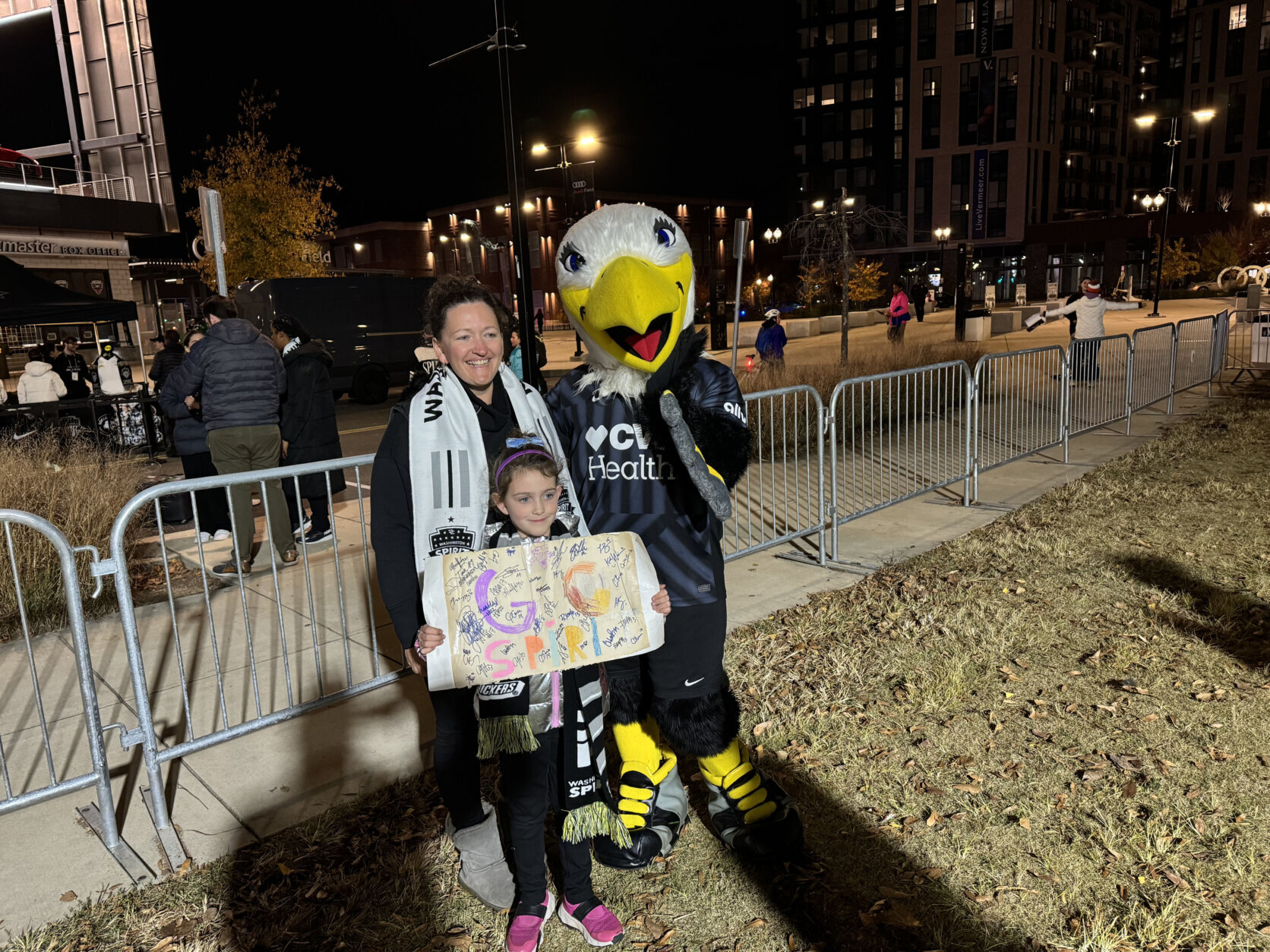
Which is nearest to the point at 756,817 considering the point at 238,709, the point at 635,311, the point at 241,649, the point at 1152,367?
the point at 635,311

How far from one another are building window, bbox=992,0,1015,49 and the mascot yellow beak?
7263 cm

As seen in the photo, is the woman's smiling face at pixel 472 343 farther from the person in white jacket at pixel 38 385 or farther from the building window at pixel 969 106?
the building window at pixel 969 106

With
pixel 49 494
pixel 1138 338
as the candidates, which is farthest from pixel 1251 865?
pixel 1138 338

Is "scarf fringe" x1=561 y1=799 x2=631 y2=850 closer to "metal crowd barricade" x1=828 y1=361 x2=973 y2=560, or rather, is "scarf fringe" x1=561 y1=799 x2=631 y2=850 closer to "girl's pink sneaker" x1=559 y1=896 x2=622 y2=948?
"girl's pink sneaker" x1=559 y1=896 x2=622 y2=948

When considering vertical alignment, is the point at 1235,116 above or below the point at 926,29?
below

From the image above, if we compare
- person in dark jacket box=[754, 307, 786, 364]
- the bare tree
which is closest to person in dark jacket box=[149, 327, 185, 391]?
person in dark jacket box=[754, 307, 786, 364]

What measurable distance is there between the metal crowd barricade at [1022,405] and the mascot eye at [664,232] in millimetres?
5621

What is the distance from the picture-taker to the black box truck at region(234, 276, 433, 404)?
16.7m

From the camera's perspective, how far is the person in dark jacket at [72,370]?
13938mm

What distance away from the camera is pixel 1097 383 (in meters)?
10.1

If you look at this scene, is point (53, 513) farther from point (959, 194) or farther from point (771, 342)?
point (959, 194)

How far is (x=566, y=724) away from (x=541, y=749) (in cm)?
→ 10

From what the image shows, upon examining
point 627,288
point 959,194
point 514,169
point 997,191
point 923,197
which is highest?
point 923,197

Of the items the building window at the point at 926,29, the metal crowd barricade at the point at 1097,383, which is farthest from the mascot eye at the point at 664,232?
the building window at the point at 926,29
